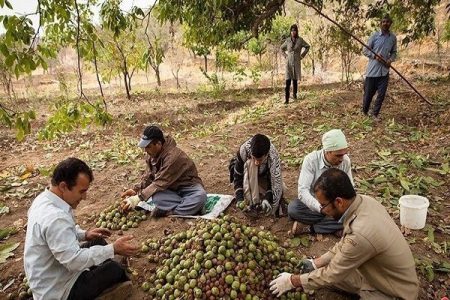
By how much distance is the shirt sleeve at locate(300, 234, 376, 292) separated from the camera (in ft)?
7.80

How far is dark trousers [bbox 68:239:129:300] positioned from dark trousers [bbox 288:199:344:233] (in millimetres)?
1863

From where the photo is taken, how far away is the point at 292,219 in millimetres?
4070

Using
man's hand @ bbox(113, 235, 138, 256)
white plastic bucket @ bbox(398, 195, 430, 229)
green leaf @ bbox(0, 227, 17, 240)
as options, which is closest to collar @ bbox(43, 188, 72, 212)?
man's hand @ bbox(113, 235, 138, 256)

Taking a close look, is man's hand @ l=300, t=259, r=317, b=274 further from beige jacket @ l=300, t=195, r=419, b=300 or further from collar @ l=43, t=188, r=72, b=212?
collar @ l=43, t=188, r=72, b=212

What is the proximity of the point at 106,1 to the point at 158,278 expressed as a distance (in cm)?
243

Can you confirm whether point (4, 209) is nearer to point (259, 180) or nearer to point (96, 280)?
point (96, 280)

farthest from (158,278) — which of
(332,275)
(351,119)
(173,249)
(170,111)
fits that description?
(170,111)

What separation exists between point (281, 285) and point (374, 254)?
0.76 meters

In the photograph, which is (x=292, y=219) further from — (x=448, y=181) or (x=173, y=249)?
(x=448, y=181)

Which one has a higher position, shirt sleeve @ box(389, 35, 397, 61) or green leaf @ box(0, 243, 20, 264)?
shirt sleeve @ box(389, 35, 397, 61)

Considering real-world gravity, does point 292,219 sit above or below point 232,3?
below

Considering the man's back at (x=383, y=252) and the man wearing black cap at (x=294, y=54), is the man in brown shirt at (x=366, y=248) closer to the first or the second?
the man's back at (x=383, y=252)

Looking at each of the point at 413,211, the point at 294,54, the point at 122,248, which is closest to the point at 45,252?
the point at 122,248

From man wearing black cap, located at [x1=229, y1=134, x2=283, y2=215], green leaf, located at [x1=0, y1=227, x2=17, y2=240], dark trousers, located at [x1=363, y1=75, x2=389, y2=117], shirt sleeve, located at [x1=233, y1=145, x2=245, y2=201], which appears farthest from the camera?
dark trousers, located at [x1=363, y1=75, x2=389, y2=117]
